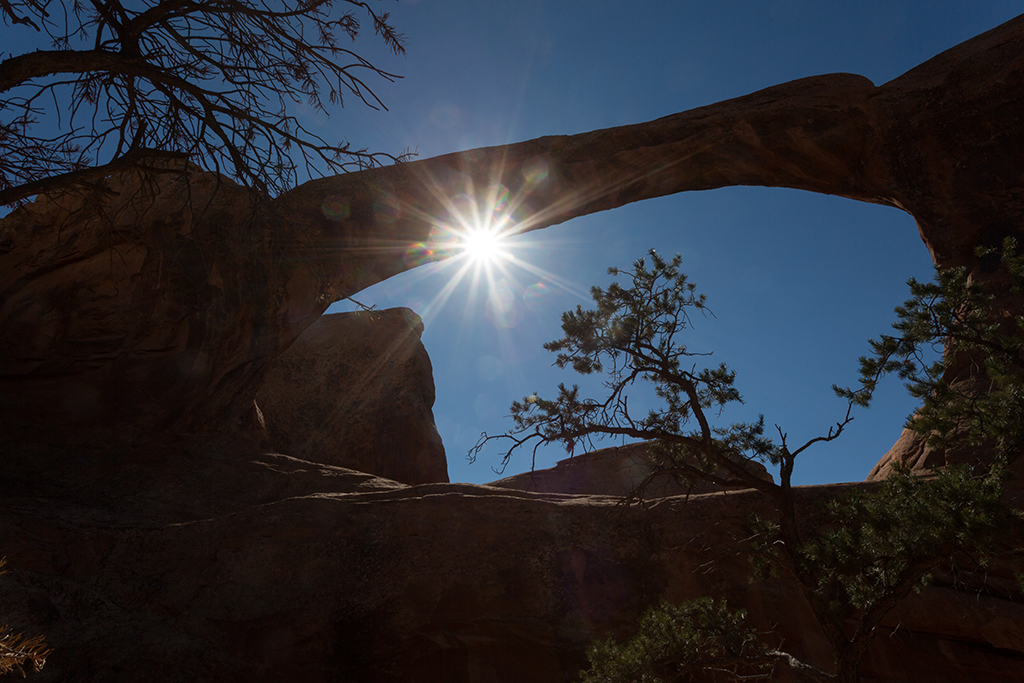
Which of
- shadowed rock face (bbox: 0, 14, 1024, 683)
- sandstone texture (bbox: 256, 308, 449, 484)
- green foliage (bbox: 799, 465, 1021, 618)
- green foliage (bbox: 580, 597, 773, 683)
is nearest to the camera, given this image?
green foliage (bbox: 799, 465, 1021, 618)

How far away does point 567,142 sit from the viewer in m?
13.3

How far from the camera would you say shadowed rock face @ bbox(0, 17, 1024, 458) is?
1103cm

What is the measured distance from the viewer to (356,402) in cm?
1828

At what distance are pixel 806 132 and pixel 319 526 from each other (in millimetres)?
12003

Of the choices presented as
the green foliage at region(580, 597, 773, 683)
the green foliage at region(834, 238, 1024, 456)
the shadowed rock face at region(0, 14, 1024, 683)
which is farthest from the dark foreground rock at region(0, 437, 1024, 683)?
the green foliage at region(834, 238, 1024, 456)

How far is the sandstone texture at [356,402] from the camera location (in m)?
17.3

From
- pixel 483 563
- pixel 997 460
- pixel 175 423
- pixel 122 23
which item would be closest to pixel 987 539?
pixel 997 460

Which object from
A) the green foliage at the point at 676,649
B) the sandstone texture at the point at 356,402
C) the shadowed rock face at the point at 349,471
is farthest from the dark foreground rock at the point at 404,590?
the sandstone texture at the point at 356,402

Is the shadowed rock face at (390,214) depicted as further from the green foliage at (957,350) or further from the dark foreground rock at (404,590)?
the green foliage at (957,350)

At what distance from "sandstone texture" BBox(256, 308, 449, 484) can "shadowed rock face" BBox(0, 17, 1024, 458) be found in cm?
511

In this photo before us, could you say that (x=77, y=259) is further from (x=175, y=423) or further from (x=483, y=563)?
(x=483, y=563)

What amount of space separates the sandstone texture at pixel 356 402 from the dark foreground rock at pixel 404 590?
924 centimetres

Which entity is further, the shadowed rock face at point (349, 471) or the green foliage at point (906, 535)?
the shadowed rock face at point (349, 471)

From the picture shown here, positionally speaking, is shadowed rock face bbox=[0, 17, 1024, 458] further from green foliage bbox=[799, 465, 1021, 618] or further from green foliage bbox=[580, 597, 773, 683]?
green foliage bbox=[580, 597, 773, 683]
